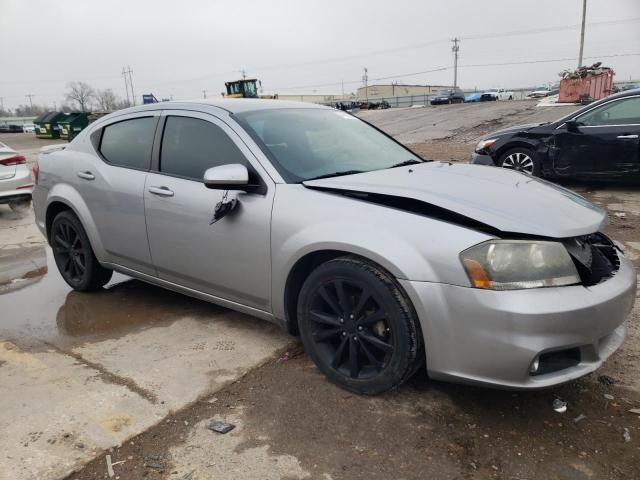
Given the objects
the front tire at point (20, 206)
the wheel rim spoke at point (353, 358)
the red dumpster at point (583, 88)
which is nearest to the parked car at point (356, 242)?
the wheel rim spoke at point (353, 358)

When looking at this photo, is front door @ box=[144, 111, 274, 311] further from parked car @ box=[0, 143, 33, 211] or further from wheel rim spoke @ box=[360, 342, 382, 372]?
parked car @ box=[0, 143, 33, 211]

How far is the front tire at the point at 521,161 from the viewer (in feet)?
26.6

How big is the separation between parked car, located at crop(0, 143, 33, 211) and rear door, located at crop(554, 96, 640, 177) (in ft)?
26.9

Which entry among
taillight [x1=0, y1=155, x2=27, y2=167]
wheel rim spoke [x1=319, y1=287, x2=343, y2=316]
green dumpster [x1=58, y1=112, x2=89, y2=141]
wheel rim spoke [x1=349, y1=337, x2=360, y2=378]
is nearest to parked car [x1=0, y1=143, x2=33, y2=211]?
taillight [x1=0, y1=155, x2=27, y2=167]

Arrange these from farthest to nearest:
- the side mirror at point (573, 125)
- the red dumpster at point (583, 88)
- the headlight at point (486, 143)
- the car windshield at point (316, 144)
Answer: the red dumpster at point (583, 88), the headlight at point (486, 143), the side mirror at point (573, 125), the car windshield at point (316, 144)

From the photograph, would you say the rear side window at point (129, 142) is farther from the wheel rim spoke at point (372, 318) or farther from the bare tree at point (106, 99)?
the bare tree at point (106, 99)

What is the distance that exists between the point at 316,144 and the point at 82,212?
2.06 m

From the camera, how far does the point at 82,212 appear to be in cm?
429

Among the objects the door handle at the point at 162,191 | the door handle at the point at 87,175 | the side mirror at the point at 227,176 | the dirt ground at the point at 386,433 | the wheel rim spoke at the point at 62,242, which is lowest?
the dirt ground at the point at 386,433

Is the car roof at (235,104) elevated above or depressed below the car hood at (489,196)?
above

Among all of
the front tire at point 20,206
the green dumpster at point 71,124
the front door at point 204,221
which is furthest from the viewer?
the green dumpster at point 71,124

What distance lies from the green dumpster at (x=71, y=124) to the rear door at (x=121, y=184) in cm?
3119

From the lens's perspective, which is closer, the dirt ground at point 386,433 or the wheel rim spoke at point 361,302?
the dirt ground at point 386,433

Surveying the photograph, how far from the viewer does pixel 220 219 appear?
3.27 m
